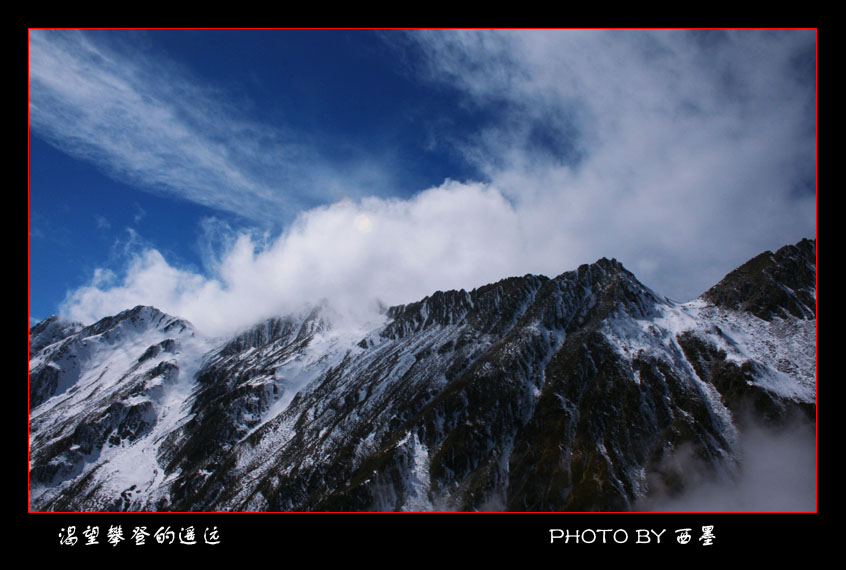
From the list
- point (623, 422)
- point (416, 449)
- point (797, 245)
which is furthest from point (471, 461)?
point (797, 245)

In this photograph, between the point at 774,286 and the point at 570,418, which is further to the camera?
the point at 774,286

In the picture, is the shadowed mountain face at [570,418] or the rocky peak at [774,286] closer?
the shadowed mountain face at [570,418]

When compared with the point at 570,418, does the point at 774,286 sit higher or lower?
higher

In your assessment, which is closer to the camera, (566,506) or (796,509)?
(796,509)

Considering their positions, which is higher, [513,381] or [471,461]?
[513,381]

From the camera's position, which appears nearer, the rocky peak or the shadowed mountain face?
the shadowed mountain face

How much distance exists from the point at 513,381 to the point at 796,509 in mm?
88636

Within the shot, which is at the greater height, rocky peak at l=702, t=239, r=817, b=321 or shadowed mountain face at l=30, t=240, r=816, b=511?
rocky peak at l=702, t=239, r=817, b=321

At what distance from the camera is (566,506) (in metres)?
120

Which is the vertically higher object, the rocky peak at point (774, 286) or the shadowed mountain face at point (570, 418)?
the rocky peak at point (774, 286)
